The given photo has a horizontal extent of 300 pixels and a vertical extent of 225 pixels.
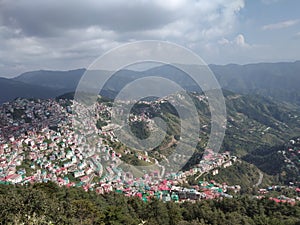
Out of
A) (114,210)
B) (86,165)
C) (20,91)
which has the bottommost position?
(86,165)

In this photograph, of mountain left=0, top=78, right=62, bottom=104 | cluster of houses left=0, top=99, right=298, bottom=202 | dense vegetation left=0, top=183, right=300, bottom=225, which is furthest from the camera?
mountain left=0, top=78, right=62, bottom=104

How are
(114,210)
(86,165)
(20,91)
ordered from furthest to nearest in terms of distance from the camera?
1. (20,91)
2. (86,165)
3. (114,210)

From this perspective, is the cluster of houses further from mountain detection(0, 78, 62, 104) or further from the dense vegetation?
mountain detection(0, 78, 62, 104)

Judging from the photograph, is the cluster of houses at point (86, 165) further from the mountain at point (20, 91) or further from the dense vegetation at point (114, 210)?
the mountain at point (20, 91)

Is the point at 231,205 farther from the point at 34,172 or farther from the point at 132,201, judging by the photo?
the point at 34,172

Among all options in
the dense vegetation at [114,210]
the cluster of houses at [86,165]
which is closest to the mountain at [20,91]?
the cluster of houses at [86,165]

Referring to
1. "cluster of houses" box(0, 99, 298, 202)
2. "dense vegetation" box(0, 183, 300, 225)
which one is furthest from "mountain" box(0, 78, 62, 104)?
"dense vegetation" box(0, 183, 300, 225)

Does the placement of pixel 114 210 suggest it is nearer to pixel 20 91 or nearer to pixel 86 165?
pixel 86 165

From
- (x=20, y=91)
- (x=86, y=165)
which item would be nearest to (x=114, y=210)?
(x=86, y=165)
